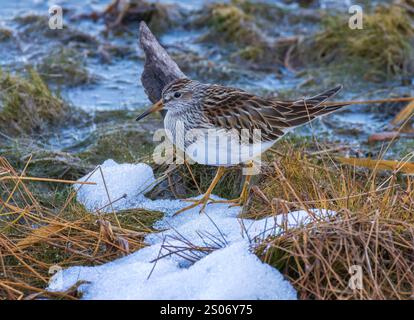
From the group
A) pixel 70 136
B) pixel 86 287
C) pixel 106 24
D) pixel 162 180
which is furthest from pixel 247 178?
pixel 106 24

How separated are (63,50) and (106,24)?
1.38m

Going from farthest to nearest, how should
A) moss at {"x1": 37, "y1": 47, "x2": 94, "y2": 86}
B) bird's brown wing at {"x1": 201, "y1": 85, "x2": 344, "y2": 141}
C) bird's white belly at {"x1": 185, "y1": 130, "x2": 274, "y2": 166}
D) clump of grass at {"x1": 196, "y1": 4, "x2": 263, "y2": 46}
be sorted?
clump of grass at {"x1": 196, "y1": 4, "x2": 263, "y2": 46}
moss at {"x1": 37, "y1": 47, "x2": 94, "y2": 86}
bird's brown wing at {"x1": 201, "y1": 85, "x2": 344, "y2": 141}
bird's white belly at {"x1": 185, "y1": 130, "x2": 274, "y2": 166}

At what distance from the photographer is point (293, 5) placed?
1295cm

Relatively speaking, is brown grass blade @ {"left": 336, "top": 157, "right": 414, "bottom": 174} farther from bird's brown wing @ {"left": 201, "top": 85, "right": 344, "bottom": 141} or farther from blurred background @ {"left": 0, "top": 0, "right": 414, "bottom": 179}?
bird's brown wing @ {"left": 201, "top": 85, "right": 344, "bottom": 141}

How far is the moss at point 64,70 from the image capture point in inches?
408

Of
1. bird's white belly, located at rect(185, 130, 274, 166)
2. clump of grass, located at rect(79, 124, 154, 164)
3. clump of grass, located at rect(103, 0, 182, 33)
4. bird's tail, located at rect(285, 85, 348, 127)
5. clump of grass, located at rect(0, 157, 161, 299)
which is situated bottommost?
→ clump of grass, located at rect(79, 124, 154, 164)

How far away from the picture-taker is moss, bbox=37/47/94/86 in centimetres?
1038

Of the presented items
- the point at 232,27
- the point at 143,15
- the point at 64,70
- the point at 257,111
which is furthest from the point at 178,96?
the point at 143,15

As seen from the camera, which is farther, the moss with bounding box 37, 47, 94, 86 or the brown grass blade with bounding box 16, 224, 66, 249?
the moss with bounding box 37, 47, 94, 86

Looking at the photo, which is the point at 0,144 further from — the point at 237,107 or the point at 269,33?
the point at 269,33

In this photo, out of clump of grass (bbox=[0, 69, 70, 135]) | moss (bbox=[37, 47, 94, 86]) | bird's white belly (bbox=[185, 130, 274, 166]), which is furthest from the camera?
moss (bbox=[37, 47, 94, 86])

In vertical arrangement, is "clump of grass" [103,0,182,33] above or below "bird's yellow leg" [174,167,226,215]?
above

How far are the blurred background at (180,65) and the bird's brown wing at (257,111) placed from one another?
108 centimetres

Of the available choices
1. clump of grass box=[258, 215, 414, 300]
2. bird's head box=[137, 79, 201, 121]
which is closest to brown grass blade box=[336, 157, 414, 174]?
bird's head box=[137, 79, 201, 121]
